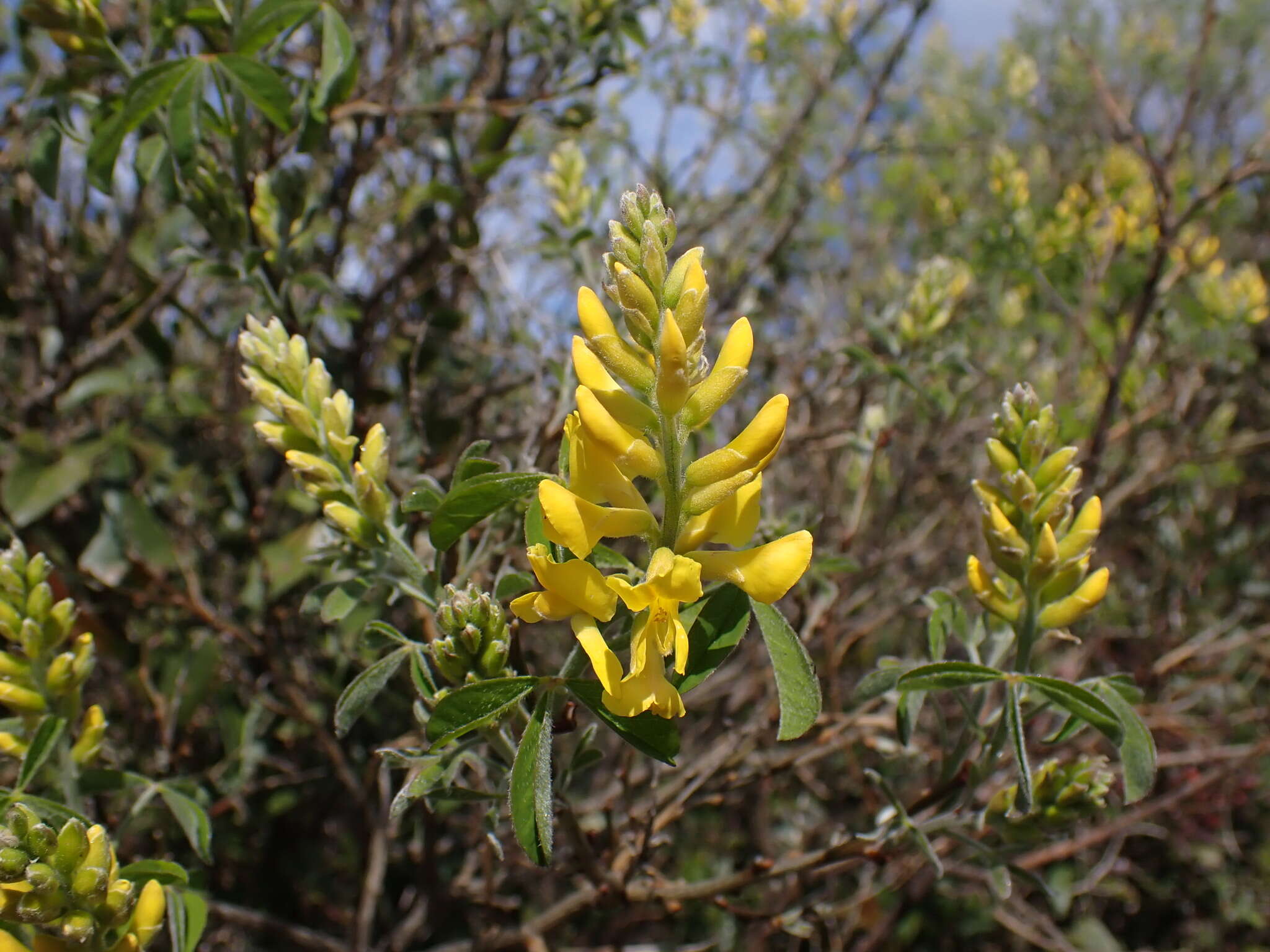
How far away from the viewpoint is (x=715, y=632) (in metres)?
1.17

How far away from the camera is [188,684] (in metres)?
2.18

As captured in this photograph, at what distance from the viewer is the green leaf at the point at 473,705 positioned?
1.05m

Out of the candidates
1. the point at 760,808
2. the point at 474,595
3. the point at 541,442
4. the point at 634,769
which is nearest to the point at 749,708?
the point at 760,808

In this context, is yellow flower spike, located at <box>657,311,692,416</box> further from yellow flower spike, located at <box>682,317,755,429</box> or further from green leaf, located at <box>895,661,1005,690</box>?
green leaf, located at <box>895,661,1005,690</box>

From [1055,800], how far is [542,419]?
1195mm

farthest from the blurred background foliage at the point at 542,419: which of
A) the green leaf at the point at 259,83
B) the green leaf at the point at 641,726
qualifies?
the green leaf at the point at 641,726

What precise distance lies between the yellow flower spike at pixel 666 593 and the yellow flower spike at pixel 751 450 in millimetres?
103

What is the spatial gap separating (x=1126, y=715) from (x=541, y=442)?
47.0 inches

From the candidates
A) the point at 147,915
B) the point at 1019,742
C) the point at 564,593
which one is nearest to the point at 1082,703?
the point at 1019,742

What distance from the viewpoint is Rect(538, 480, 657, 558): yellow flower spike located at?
988mm

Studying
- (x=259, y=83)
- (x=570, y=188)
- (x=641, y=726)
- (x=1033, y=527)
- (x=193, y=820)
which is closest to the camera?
(x=641, y=726)

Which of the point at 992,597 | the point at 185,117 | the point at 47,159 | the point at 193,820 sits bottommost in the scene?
the point at 193,820

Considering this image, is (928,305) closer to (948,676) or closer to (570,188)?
(570,188)

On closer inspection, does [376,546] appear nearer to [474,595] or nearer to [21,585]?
[474,595]
